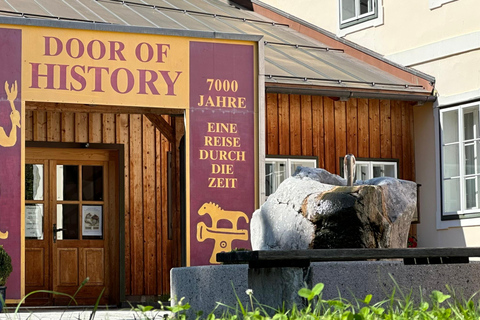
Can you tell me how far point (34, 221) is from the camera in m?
13.4

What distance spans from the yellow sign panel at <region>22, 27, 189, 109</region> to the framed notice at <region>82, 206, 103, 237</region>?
322cm

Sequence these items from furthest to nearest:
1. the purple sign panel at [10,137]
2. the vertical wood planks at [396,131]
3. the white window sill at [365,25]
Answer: the white window sill at [365,25] → the vertical wood planks at [396,131] → the purple sign panel at [10,137]

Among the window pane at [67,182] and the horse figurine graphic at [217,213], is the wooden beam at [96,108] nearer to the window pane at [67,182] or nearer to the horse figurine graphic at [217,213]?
the horse figurine graphic at [217,213]

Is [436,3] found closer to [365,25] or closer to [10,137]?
[365,25]

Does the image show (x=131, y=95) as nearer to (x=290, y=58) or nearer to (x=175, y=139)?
(x=175, y=139)

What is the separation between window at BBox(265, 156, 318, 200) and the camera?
1365cm

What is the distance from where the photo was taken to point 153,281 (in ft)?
44.0

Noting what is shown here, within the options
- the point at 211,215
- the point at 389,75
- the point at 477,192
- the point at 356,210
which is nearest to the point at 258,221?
the point at 356,210

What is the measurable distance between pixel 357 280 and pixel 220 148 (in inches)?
219

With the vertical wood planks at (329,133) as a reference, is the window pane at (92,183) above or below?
below

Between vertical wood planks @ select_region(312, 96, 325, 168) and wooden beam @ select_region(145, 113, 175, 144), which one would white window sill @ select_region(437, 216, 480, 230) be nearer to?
vertical wood planks @ select_region(312, 96, 325, 168)

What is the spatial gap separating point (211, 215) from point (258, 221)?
12.8ft

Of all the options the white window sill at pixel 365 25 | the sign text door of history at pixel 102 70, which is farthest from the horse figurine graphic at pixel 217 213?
the white window sill at pixel 365 25

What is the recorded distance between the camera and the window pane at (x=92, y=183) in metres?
13.7
